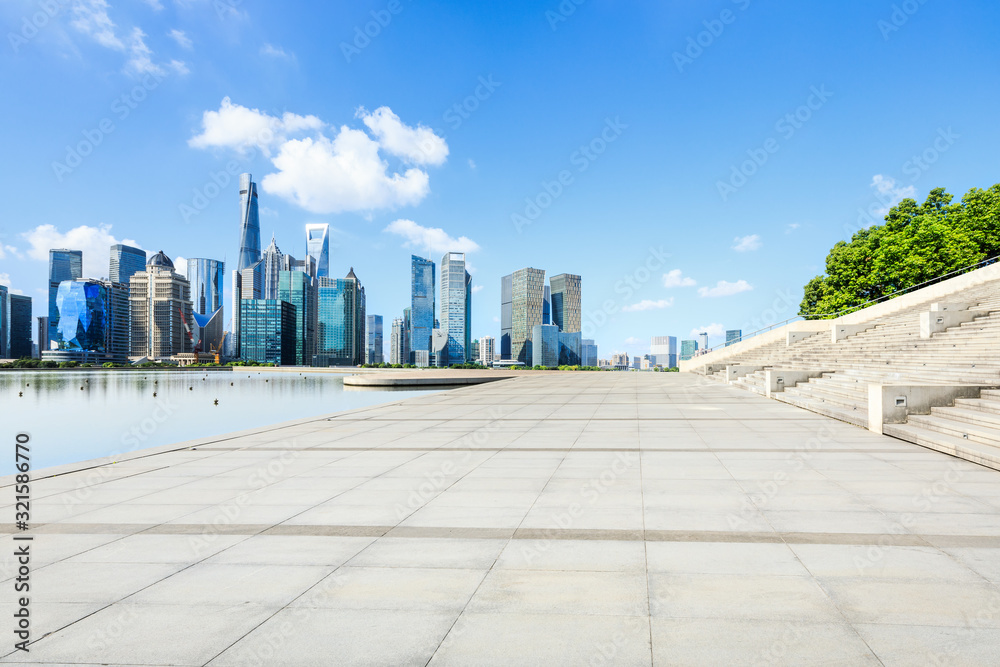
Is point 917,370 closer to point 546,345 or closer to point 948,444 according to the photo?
point 948,444

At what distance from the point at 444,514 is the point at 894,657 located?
14.5ft

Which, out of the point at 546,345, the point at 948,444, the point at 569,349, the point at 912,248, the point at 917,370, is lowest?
the point at 948,444

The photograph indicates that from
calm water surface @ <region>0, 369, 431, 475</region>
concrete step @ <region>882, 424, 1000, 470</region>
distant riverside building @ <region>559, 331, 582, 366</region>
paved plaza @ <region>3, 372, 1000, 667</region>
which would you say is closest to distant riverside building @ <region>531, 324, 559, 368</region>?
distant riverside building @ <region>559, 331, 582, 366</region>

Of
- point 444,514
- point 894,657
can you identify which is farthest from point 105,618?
point 894,657

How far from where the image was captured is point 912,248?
42.8 meters

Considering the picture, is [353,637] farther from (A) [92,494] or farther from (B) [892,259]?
(B) [892,259]

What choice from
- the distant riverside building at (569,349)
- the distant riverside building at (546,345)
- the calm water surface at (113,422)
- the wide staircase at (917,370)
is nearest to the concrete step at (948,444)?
the wide staircase at (917,370)

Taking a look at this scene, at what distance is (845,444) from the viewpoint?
1102 centimetres

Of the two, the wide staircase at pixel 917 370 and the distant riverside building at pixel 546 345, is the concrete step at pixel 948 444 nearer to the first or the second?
the wide staircase at pixel 917 370

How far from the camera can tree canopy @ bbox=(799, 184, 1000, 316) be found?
4034 cm

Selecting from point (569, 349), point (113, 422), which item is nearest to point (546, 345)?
point (569, 349)

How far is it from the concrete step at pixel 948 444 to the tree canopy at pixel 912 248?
34430mm

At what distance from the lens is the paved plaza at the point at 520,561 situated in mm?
3479

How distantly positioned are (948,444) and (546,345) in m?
164
